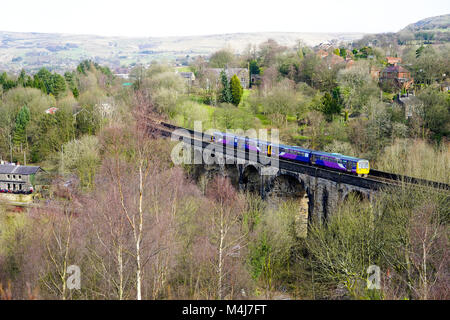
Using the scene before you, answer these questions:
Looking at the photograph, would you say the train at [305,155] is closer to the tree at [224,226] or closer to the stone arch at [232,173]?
the stone arch at [232,173]

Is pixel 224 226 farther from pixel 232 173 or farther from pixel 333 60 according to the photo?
pixel 333 60

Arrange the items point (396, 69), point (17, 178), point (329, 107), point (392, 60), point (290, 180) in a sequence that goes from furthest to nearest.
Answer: point (392, 60), point (396, 69), point (329, 107), point (17, 178), point (290, 180)

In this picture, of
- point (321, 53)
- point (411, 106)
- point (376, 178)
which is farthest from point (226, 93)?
point (376, 178)

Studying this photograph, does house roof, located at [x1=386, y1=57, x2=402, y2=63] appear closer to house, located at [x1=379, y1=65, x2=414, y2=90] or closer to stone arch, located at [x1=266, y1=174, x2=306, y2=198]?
house, located at [x1=379, y1=65, x2=414, y2=90]

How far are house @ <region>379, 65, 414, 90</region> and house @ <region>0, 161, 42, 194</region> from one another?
42.0 metres

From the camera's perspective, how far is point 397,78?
177 feet

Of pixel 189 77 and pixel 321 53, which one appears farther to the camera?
pixel 189 77

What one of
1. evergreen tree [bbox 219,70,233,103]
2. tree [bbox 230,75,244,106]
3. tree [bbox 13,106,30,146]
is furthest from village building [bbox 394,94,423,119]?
tree [bbox 13,106,30,146]

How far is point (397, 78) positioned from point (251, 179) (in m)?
30.3

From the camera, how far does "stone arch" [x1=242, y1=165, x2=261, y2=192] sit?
33188 millimetres

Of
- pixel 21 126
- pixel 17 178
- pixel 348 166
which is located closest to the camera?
pixel 348 166
